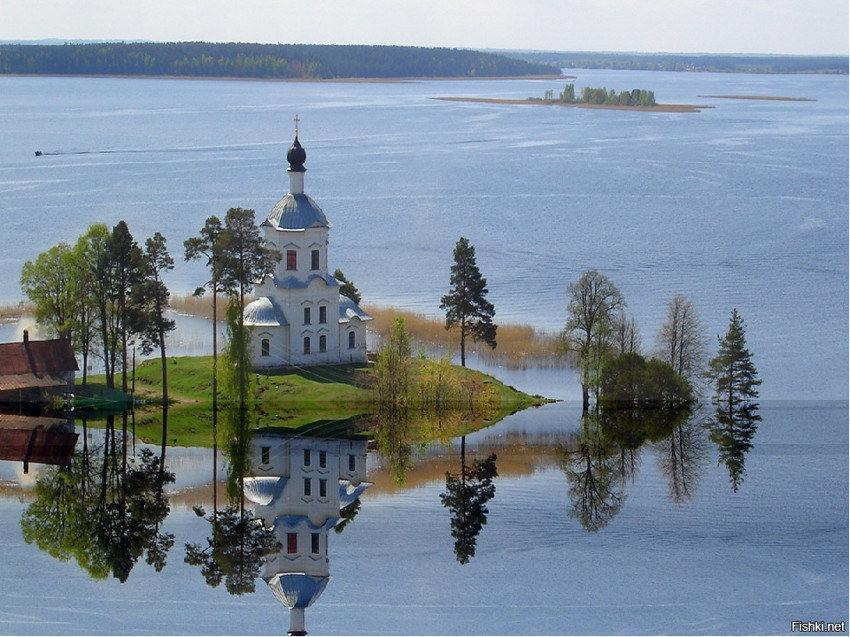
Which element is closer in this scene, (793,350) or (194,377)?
(194,377)

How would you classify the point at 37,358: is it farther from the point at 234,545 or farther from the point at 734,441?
the point at 734,441

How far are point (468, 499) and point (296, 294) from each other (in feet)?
40.3

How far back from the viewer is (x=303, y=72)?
15425cm

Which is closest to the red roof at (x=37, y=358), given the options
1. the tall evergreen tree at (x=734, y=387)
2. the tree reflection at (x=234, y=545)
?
the tree reflection at (x=234, y=545)

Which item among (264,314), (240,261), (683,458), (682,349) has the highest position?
(240,261)

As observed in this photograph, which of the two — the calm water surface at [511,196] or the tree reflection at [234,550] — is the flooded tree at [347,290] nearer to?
the calm water surface at [511,196]

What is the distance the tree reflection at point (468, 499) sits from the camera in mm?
30781

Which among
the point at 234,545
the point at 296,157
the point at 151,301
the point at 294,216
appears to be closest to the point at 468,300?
the point at 294,216

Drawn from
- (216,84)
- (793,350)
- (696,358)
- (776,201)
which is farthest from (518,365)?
(216,84)

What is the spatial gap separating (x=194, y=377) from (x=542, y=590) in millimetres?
18328

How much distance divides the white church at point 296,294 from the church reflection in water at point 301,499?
5175 millimetres

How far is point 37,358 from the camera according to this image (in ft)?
136

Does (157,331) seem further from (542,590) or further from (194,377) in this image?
(542,590)

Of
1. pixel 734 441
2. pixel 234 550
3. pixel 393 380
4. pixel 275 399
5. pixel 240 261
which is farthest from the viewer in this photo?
pixel 240 261
